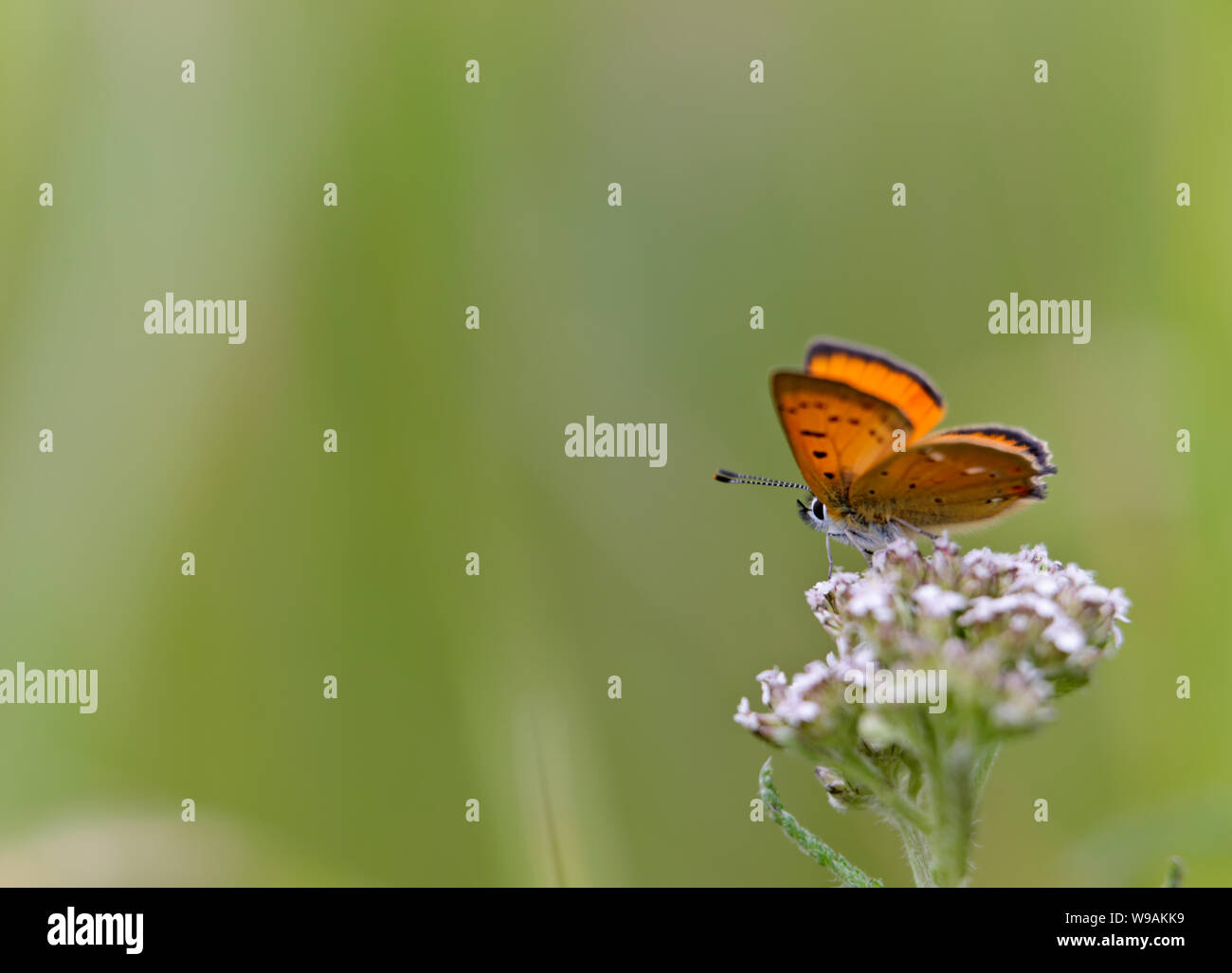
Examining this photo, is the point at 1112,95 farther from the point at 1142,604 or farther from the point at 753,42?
the point at 1142,604

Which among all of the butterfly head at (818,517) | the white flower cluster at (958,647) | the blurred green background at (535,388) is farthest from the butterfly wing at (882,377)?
the blurred green background at (535,388)

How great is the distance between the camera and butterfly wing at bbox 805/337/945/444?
3.43 metres

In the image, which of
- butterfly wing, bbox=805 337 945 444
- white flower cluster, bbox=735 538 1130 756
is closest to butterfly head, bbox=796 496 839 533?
butterfly wing, bbox=805 337 945 444

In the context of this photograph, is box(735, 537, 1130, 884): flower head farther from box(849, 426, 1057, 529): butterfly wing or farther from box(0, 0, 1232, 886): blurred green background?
box(0, 0, 1232, 886): blurred green background

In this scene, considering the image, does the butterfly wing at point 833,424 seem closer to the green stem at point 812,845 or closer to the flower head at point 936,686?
the flower head at point 936,686

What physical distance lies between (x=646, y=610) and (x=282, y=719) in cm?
169

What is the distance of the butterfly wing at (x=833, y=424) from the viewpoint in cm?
329

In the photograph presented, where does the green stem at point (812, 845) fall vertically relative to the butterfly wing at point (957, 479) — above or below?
below

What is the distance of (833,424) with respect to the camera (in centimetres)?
343

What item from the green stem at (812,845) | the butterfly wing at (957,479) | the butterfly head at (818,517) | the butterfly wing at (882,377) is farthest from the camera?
the butterfly head at (818,517)

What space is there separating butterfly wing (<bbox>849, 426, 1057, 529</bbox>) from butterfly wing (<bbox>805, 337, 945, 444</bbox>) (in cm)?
10

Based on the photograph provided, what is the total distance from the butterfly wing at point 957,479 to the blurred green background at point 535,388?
4.30 ft

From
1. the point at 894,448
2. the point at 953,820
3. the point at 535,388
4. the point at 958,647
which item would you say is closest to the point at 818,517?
the point at 894,448
